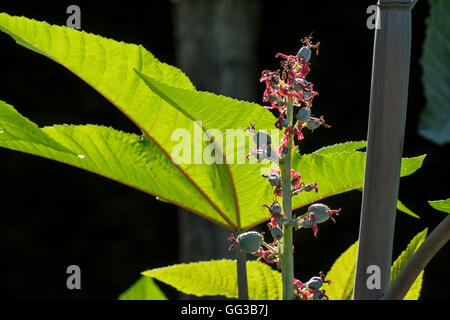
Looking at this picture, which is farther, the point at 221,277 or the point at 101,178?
the point at 101,178

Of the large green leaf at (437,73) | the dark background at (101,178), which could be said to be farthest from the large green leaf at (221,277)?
the dark background at (101,178)

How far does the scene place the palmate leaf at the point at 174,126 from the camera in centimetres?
34

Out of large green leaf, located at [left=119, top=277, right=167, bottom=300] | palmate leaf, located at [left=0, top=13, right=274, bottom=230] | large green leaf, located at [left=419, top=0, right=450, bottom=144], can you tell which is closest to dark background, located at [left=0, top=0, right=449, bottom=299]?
large green leaf, located at [left=419, top=0, right=450, bottom=144]

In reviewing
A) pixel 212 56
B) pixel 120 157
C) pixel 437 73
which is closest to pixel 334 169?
pixel 120 157

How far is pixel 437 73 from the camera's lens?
2.06 m

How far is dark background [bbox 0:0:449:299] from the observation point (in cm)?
338

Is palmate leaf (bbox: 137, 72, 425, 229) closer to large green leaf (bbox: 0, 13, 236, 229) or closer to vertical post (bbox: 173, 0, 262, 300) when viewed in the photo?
large green leaf (bbox: 0, 13, 236, 229)

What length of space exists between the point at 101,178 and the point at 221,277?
3.42 meters

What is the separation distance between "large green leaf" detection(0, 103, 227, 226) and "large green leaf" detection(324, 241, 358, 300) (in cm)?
12

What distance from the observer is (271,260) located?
318mm

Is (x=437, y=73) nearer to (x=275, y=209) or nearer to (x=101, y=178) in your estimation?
(x=275, y=209)

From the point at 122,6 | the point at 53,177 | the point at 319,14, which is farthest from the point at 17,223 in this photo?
the point at 319,14

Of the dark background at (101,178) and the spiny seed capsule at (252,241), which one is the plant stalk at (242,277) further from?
the dark background at (101,178)

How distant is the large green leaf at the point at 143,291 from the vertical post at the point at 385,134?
25 cm
